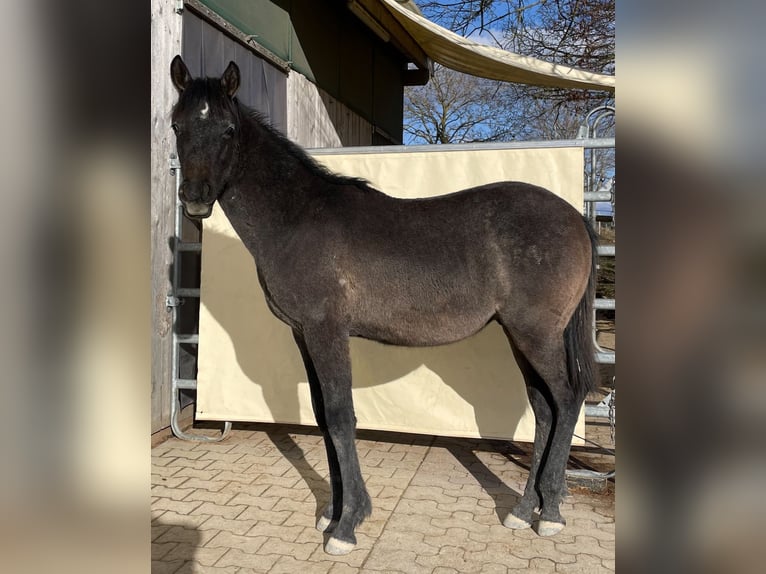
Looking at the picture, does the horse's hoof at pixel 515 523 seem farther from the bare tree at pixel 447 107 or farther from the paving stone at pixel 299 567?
the bare tree at pixel 447 107

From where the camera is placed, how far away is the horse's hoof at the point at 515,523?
10.3 feet

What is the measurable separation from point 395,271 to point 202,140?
1221 mm

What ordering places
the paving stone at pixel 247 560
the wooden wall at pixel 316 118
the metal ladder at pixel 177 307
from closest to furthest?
the paving stone at pixel 247 560, the metal ladder at pixel 177 307, the wooden wall at pixel 316 118

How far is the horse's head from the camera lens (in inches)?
110

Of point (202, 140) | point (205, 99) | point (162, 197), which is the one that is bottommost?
point (162, 197)

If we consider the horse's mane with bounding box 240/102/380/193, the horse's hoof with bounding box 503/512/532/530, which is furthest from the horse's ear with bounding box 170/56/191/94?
the horse's hoof with bounding box 503/512/532/530

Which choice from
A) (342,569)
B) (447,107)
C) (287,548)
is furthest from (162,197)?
(447,107)

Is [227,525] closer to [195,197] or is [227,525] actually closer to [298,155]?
[195,197]

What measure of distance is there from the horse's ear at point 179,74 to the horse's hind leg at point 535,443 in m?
2.49

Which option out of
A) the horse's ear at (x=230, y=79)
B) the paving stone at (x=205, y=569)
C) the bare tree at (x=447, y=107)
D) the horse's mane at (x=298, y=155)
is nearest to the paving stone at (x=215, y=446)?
the paving stone at (x=205, y=569)

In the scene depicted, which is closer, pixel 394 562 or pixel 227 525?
pixel 394 562

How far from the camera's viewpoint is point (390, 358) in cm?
445

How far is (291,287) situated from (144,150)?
2.36m

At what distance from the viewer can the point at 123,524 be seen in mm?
660
